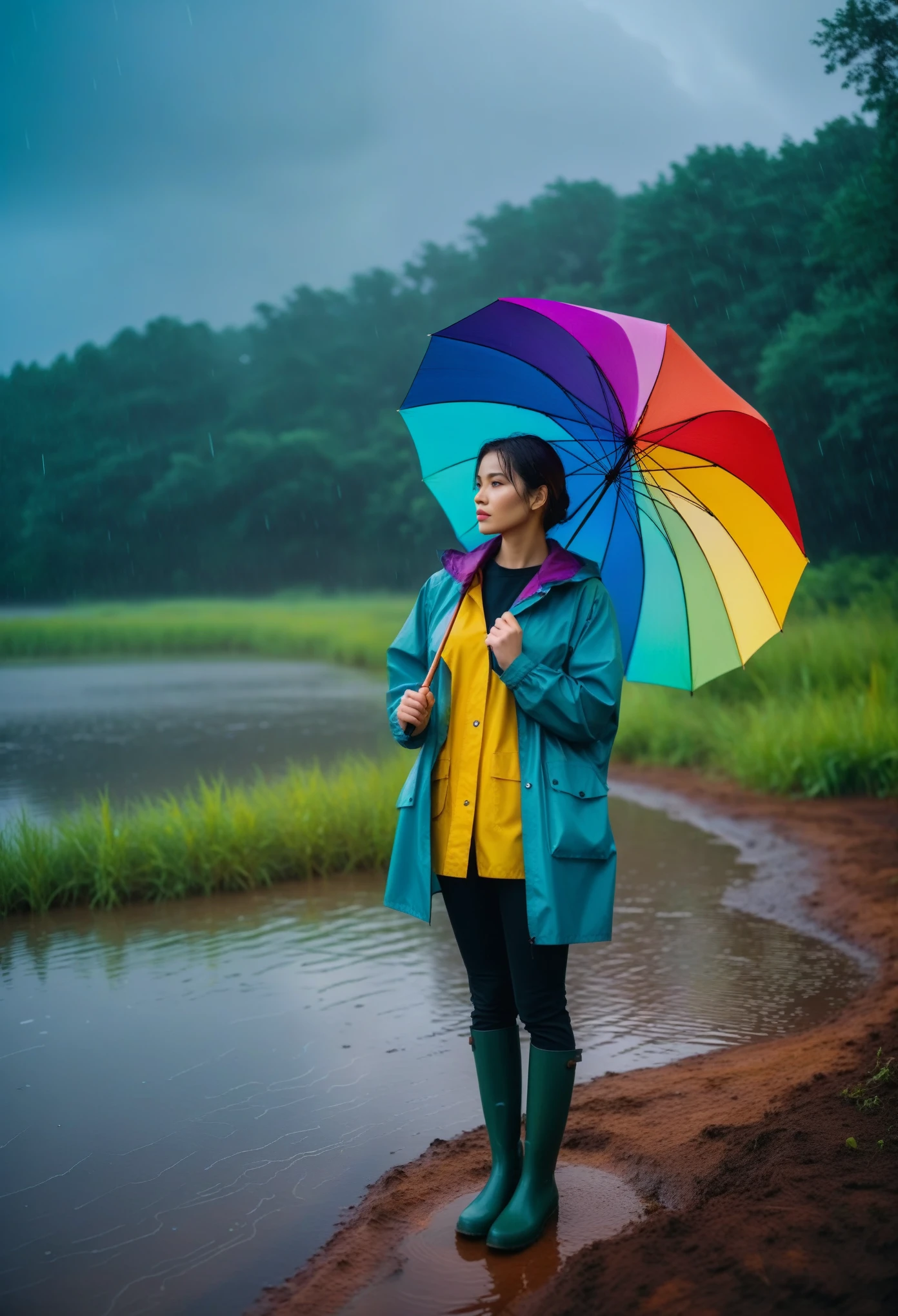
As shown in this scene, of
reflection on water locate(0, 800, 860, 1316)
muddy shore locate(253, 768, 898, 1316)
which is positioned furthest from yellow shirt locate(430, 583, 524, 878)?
reflection on water locate(0, 800, 860, 1316)

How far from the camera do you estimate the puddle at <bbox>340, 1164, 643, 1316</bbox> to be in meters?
2.15

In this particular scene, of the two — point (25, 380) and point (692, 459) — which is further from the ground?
point (25, 380)

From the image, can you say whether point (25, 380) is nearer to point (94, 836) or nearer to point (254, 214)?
point (94, 836)

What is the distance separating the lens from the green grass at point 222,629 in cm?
1151

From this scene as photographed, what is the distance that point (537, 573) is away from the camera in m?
2.36

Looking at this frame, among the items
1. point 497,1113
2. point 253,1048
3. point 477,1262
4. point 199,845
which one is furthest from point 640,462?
point 199,845

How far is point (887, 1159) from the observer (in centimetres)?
228

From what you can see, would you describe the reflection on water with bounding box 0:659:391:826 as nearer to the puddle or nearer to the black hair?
the puddle

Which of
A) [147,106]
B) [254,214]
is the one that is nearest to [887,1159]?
[147,106]

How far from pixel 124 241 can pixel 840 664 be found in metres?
22.2

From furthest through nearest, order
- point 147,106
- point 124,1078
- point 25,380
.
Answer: point 147,106 < point 25,380 < point 124,1078

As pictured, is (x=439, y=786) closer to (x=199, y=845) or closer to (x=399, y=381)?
(x=199, y=845)

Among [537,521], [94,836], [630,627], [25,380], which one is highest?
[25,380]

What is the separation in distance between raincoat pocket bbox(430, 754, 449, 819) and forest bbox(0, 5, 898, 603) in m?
9.81
